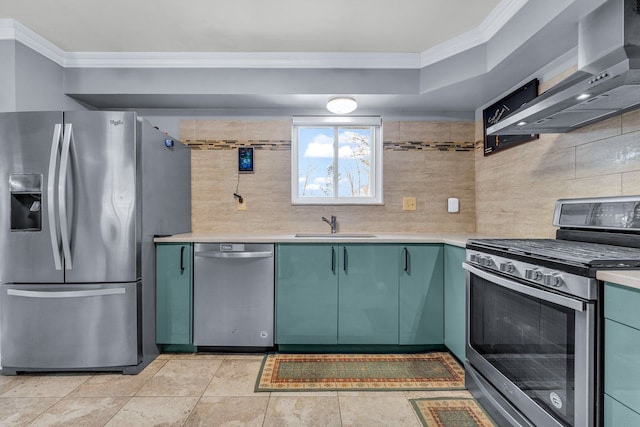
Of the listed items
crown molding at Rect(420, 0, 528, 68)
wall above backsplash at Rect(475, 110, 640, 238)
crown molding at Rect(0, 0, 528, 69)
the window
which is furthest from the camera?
the window

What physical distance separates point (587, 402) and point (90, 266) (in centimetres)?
265

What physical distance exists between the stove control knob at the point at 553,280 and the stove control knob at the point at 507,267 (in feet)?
0.63

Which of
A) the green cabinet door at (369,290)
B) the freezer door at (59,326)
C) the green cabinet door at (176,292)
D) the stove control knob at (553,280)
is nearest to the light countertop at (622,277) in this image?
the stove control knob at (553,280)

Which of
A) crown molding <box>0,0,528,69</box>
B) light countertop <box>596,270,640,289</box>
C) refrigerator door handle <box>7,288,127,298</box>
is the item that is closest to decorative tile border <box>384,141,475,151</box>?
crown molding <box>0,0,528,69</box>

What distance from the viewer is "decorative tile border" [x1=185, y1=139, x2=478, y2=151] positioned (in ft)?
10.2

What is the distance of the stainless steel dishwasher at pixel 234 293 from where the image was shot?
8.09 ft

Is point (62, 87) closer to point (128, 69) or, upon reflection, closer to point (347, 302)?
point (128, 69)

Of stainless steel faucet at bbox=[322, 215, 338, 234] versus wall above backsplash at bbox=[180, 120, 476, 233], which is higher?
wall above backsplash at bbox=[180, 120, 476, 233]

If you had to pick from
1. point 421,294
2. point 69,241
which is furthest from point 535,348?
point 69,241

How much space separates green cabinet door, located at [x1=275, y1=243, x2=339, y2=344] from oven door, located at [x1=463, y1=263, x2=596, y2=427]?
3.17ft

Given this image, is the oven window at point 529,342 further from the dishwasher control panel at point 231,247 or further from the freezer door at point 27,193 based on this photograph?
the freezer door at point 27,193

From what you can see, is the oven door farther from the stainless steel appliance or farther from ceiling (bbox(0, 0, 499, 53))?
ceiling (bbox(0, 0, 499, 53))

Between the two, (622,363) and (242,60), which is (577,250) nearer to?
(622,363)

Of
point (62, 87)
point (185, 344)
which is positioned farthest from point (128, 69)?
point (185, 344)
